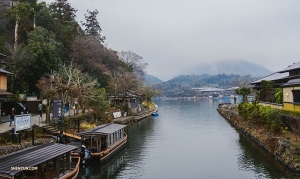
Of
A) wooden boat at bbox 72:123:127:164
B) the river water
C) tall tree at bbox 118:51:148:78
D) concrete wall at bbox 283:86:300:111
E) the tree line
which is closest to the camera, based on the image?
the river water

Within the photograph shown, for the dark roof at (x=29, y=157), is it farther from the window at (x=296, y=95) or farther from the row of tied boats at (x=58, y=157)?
the window at (x=296, y=95)

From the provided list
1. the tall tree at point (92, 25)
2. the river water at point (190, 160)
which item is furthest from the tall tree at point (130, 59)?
the river water at point (190, 160)

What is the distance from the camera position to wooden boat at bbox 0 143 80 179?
11867 millimetres

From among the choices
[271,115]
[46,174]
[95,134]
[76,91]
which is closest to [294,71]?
[271,115]

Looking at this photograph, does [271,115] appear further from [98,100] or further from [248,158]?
[98,100]

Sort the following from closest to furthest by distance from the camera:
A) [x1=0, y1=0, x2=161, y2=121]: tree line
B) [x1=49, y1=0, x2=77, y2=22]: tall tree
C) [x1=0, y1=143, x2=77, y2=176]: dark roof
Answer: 1. [x1=0, y1=143, x2=77, y2=176]: dark roof
2. [x1=0, y1=0, x2=161, y2=121]: tree line
3. [x1=49, y1=0, x2=77, y2=22]: tall tree

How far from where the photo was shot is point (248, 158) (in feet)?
79.2

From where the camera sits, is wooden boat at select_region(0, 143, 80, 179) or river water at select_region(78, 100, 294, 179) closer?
wooden boat at select_region(0, 143, 80, 179)

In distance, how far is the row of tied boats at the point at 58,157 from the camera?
40.6ft

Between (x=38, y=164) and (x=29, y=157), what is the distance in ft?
2.68

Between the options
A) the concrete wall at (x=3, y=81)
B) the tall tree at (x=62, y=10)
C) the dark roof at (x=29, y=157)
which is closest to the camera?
the dark roof at (x=29, y=157)

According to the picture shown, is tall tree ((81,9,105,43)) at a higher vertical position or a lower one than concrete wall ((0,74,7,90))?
higher

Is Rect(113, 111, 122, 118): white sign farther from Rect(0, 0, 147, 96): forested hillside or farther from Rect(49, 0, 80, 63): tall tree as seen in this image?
Rect(49, 0, 80, 63): tall tree

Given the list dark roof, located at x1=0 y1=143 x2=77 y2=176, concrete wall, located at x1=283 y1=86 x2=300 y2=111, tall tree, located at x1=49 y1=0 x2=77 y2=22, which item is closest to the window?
concrete wall, located at x1=283 y1=86 x2=300 y2=111
